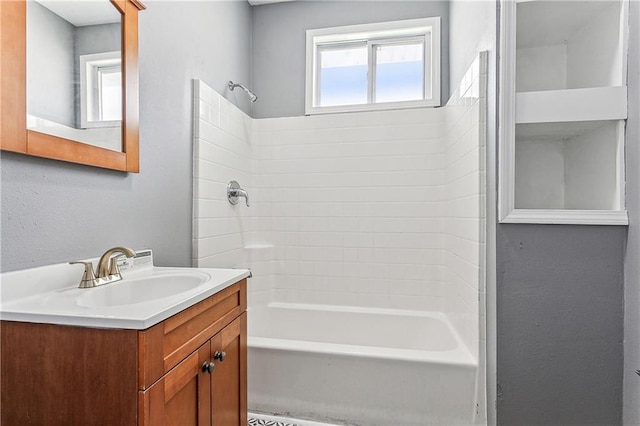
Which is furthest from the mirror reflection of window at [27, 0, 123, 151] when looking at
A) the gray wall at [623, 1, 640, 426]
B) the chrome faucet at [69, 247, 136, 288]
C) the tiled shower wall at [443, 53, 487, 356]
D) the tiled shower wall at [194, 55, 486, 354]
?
the gray wall at [623, 1, 640, 426]

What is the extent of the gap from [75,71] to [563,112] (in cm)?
179

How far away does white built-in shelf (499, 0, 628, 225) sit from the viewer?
1.34 metres

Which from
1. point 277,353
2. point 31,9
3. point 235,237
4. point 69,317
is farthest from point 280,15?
point 69,317

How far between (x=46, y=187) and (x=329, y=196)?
5.70ft

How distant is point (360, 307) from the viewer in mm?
2488

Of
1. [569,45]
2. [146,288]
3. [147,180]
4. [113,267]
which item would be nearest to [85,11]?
[147,180]

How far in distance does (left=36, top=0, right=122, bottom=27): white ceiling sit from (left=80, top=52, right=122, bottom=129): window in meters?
0.11

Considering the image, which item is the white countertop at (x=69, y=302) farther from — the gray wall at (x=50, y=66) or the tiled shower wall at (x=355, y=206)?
the tiled shower wall at (x=355, y=206)

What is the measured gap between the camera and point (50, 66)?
1.08 metres

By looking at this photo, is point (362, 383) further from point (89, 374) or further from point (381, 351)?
point (89, 374)

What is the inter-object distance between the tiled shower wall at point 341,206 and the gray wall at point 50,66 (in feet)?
2.96

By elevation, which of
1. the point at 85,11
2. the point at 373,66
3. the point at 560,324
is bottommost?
the point at 560,324

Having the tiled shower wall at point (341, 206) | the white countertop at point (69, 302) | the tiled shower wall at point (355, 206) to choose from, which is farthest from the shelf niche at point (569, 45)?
the white countertop at point (69, 302)

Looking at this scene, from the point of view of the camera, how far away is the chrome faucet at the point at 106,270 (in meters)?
1.12
